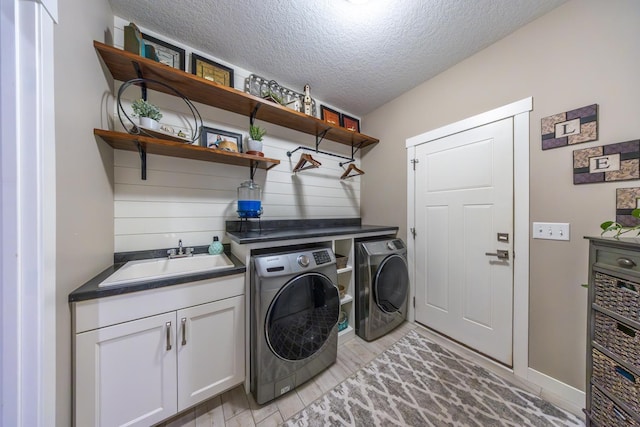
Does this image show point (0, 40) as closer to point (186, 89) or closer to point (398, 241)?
point (186, 89)

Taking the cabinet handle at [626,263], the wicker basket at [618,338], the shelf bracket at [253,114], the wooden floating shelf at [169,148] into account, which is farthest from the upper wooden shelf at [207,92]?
the wicker basket at [618,338]

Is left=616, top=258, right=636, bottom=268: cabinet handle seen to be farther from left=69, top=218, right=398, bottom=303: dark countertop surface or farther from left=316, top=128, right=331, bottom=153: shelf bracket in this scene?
left=316, top=128, right=331, bottom=153: shelf bracket

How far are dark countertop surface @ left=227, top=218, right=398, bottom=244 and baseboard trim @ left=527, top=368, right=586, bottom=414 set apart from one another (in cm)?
144

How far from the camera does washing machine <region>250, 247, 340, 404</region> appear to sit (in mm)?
1239

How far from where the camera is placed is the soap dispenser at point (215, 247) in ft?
5.48

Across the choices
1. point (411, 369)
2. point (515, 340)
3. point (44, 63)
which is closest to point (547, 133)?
point (515, 340)

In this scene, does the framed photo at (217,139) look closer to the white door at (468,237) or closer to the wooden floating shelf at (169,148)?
the wooden floating shelf at (169,148)

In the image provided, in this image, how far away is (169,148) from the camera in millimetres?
1411

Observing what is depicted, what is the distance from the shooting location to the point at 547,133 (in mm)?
1349

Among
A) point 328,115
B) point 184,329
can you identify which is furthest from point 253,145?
point 184,329

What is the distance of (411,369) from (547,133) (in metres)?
1.92

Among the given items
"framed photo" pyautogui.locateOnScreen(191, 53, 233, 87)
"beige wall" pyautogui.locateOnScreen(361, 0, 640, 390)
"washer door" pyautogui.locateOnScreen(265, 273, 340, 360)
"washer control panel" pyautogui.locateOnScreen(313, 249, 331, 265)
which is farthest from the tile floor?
"framed photo" pyautogui.locateOnScreen(191, 53, 233, 87)

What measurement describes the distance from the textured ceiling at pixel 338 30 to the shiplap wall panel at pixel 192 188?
0.78 feet

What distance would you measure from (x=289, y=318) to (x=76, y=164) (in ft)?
4.43
